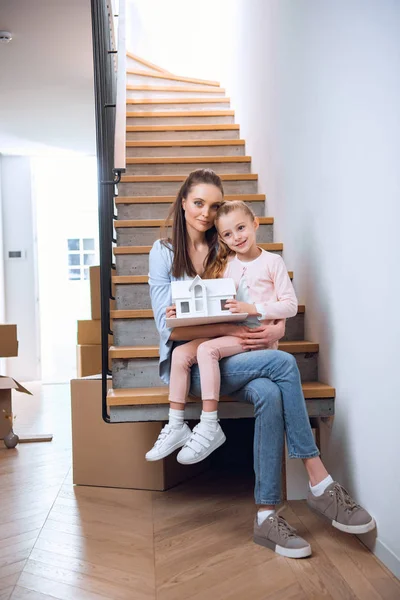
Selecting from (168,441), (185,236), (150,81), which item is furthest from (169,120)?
(168,441)

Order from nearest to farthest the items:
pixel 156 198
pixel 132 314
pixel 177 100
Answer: pixel 132 314 < pixel 156 198 < pixel 177 100

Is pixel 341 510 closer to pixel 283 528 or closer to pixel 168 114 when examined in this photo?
pixel 283 528

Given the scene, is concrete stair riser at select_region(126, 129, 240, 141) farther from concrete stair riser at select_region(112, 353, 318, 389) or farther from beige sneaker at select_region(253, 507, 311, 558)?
beige sneaker at select_region(253, 507, 311, 558)

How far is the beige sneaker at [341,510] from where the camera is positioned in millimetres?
1837

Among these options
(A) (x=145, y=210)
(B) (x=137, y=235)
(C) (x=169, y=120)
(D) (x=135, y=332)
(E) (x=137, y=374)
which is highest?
(C) (x=169, y=120)

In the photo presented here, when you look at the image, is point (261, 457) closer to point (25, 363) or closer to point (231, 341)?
point (231, 341)

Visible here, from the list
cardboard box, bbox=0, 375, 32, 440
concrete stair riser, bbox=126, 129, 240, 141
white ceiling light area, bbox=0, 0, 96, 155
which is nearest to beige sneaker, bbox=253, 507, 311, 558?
cardboard box, bbox=0, 375, 32, 440

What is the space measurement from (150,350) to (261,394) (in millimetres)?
586

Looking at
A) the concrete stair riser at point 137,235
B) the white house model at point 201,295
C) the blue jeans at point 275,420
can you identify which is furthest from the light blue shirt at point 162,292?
the concrete stair riser at point 137,235

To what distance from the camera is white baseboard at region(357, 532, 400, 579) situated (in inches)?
67.1

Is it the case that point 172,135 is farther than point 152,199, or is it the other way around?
point 172,135

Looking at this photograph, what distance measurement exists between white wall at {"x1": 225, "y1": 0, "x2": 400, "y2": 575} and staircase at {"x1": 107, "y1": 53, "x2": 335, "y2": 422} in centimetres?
13

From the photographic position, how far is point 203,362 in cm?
201

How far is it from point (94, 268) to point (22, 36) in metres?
1.42
